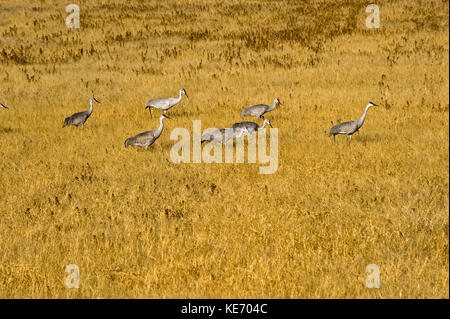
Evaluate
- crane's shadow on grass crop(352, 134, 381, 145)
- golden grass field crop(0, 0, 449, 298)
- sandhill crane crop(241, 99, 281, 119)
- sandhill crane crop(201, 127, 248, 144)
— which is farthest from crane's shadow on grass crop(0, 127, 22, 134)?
crane's shadow on grass crop(352, 134, 381, 145)

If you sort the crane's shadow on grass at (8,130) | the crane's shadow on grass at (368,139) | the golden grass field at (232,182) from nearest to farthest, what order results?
the golden grass field at (232,182), the crane's shadow on grass at (368,139), the crane's shadow on grass at (8,130)

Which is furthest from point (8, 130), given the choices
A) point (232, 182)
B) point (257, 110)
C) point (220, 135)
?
point (232, 182)

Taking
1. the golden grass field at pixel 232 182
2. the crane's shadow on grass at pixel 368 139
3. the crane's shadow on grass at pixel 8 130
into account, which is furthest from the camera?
the crane's shadow on grass at pixel 8 130

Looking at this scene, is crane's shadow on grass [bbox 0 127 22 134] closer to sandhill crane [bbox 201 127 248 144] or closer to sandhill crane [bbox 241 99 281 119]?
sandhill crane [bbox 201 127 248 144]

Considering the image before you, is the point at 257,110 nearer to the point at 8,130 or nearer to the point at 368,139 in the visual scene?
the point at 368,139

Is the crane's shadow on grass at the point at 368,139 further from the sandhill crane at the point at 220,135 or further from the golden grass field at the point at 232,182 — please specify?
the sandhill crane at the point at 220,135

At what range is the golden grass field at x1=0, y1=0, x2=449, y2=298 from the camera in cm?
502

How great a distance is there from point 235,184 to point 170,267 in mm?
3163

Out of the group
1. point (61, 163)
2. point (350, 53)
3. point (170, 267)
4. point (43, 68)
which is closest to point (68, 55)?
point (43, 68)

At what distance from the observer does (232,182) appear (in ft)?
27.2

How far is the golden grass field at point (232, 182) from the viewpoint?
5016 mm

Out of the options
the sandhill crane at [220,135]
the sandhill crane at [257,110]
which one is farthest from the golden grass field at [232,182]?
the sandhill crane at [220,135]

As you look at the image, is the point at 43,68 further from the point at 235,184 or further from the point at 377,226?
the point at 377,226

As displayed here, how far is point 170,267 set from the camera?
5.12 meters
